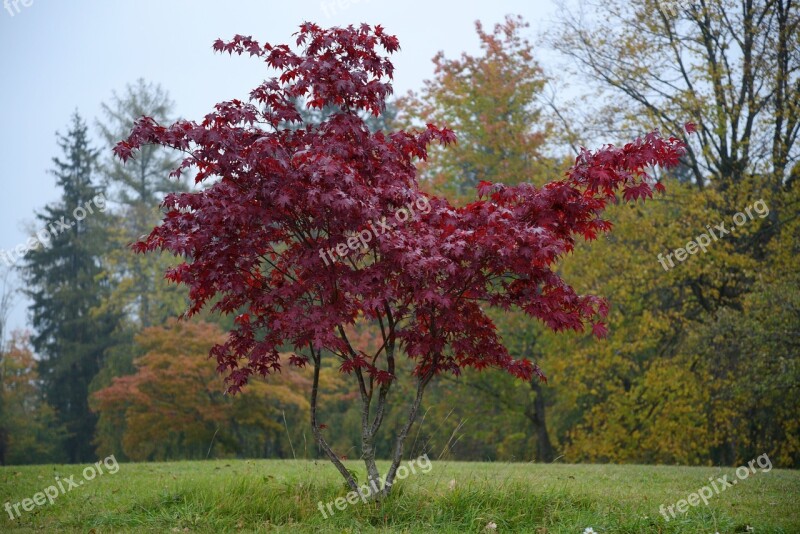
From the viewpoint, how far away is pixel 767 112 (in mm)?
15672

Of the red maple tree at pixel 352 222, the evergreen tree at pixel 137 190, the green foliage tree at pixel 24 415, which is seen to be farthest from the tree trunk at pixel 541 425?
the green foliage tree at pixel 24 415

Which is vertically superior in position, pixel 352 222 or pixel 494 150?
pixel 494 150

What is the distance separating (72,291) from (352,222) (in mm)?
25474

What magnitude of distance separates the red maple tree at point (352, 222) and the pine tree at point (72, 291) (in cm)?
2225

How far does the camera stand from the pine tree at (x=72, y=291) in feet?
88.7

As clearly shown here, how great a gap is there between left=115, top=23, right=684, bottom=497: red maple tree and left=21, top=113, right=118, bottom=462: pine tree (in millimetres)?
22254

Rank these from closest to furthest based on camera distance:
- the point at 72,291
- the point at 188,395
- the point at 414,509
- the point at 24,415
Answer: the point at 414,509
the point at 188,395
the point at 24,415
the point at 72,291

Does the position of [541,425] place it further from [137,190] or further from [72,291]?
[72,291]

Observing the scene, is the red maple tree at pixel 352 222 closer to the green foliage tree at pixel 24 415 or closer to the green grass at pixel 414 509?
the green grass at pixel 414 509

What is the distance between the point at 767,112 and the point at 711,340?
574cm

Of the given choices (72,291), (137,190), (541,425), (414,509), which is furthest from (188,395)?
(72,291)

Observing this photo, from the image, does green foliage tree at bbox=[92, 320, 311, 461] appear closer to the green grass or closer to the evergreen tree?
the evergreen tree

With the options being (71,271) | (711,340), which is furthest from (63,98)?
(711,340)

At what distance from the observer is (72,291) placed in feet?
92.4
